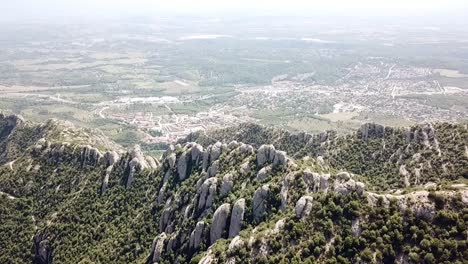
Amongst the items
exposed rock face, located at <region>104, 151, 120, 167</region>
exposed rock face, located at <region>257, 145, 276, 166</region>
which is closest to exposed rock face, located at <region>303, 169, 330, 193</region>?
exposed rock face, located at <region>257, 145, 276, 166</region>

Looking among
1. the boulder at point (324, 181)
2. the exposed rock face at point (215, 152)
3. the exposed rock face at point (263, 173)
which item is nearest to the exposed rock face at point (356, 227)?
the boulder at point (324, 181)

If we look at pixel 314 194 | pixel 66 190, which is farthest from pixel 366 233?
pixel 66 190

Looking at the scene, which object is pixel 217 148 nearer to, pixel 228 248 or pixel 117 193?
pixel 117 193

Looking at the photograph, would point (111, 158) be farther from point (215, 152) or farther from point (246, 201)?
point (246, 201)

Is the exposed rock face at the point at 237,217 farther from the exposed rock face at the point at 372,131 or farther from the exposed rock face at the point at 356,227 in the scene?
the exposed rock face at the point at 372,131

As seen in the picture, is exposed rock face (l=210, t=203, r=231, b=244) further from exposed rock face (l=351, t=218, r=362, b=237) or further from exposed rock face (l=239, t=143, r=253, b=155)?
exposed rock face (l=351, t=218, r=362, b=237)
